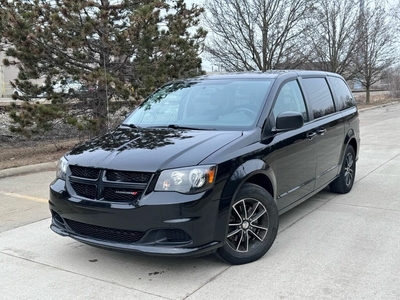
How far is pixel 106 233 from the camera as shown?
3.75m

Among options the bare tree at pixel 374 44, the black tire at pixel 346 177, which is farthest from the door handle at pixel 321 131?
the bare tree at pixel 374 44

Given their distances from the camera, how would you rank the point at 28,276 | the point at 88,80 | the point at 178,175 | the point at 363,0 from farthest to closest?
1. the point at 363,0
2. the point at 88,80
3. the point at 28,276
4. the point at 178,175

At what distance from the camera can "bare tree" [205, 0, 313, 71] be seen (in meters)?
19.8

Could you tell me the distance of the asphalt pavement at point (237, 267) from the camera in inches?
139

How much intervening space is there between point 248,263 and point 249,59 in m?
18.4

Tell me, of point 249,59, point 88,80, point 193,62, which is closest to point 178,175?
point 88,80

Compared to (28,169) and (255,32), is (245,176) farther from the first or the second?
(255,32)

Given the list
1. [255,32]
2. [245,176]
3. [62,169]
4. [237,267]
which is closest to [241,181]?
[245,176]

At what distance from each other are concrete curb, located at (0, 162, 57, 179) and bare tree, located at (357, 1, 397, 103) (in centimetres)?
2267

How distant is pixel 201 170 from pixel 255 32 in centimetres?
1802

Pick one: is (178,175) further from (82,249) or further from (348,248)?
(348,248)

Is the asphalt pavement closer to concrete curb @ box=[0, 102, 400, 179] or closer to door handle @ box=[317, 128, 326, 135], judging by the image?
door handle @ box=[317, 128, 326, 135]

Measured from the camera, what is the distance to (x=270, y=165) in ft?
14.3

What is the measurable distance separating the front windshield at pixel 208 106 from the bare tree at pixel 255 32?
50.7 feet
